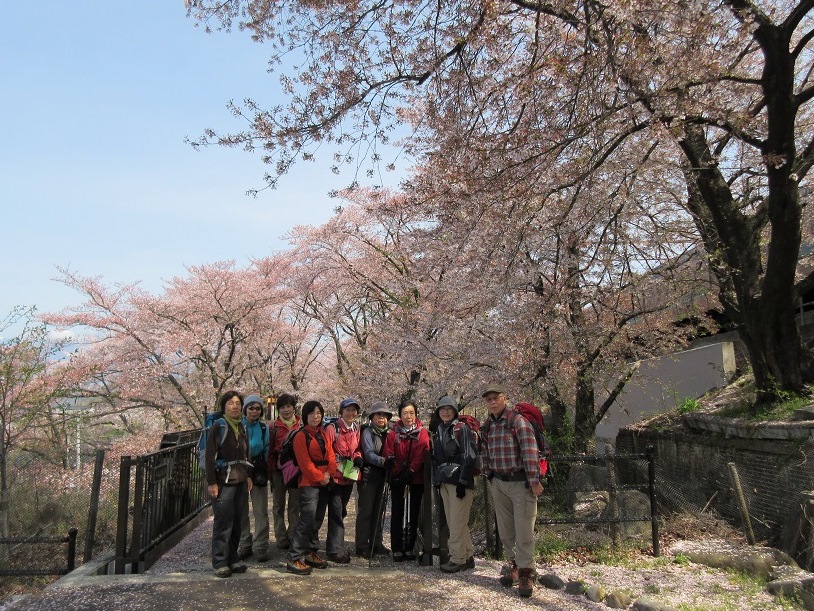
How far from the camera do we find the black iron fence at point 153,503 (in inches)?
208

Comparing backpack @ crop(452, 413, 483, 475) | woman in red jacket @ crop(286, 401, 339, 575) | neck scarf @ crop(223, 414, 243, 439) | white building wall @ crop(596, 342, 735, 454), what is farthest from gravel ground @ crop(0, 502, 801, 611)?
white building wall @ crop(596, 342, 735, 454)

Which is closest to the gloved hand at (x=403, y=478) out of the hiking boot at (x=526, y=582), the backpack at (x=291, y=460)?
the backpack at (x=291, y=460)

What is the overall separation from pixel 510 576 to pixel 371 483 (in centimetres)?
162

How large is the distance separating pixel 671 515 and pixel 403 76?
6.22 m

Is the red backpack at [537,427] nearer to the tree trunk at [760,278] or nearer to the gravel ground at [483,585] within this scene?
the gravel ground at [483,585]

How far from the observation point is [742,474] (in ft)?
26.0

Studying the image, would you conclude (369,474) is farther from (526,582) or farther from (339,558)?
(526,582)

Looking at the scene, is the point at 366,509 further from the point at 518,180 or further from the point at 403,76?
the point at 403,76

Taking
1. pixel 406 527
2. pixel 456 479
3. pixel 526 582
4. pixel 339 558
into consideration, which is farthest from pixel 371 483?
pixel 526 582

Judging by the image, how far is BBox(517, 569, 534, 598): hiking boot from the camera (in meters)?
4.73

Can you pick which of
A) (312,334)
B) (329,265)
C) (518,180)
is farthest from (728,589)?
(312,334)

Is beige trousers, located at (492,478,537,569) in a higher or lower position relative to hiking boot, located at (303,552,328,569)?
higher

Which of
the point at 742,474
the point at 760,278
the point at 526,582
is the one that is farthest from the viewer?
the point at 760,278

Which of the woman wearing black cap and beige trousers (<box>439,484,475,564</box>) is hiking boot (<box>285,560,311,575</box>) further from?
beige trousers (<box>439,484,475,564</box>)
